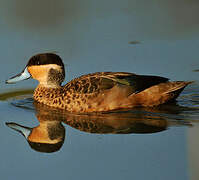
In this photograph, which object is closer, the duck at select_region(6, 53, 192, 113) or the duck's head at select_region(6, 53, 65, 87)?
the duck at select_region(6, 53, 192, 113)

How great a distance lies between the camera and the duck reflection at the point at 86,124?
23.9 feet

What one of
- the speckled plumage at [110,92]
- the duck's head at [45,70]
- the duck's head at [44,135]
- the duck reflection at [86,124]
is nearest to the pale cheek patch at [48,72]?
the duck's head at [45,70]

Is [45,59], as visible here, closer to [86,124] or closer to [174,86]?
[86,124]

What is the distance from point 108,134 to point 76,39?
448cm

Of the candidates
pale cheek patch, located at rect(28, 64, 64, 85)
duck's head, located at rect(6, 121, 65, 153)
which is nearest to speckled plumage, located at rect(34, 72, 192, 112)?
pale cheek patch, located at rect(28, 64, 64, 85)

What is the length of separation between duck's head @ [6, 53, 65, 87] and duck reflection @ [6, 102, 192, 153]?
2.14ft

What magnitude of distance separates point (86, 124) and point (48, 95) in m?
1.40

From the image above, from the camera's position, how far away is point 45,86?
9305 mm

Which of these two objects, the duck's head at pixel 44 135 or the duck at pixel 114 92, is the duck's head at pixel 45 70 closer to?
the duck at pixel 114 92

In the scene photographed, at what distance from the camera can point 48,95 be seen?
905cm

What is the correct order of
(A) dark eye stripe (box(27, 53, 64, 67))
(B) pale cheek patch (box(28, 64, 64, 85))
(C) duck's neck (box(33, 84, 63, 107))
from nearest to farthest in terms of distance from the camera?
1. (C) duck's neck (box(33, 84, 63, 107))
2. (A) dark eye stripe (box(27, 53, 64, 67))
3. (B) pale cheek patch (box(28, 64, 64, 85))

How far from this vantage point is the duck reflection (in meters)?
7.30

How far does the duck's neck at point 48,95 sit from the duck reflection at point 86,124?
15cm

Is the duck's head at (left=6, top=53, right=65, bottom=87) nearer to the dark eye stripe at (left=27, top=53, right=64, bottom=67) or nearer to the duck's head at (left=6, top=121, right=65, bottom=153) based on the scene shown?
the dark eye stripe at (left=27, top=53, right=64, bottom=67)
